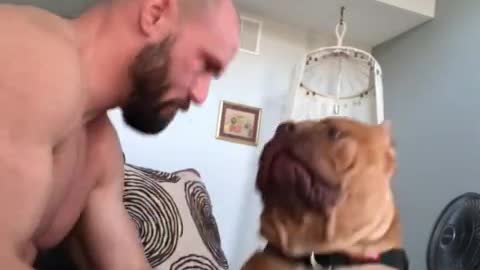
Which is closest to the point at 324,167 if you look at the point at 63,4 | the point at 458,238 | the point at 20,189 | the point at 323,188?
the point at 323,188

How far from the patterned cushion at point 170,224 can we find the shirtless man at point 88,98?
124 millimetres

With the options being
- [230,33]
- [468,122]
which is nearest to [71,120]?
[230,33]

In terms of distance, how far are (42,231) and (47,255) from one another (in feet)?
0.89

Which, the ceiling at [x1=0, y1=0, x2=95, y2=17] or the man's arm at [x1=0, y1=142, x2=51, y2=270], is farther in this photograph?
the ceiling at [x1=0, y1=0, x2=95, y2=17]

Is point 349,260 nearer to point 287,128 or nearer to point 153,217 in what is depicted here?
point 287,128

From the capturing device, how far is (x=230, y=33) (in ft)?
3.73

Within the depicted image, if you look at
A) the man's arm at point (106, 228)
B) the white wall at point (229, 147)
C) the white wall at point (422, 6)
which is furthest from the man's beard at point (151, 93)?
the white wall at point (422, 6)

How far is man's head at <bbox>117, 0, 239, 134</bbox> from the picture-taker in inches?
41.4

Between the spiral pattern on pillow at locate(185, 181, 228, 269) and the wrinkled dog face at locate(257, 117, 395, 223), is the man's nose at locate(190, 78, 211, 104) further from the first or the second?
the spiral pattern on pillow at locate(185, 181, 228, 269)

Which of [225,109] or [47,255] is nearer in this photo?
[47,255]

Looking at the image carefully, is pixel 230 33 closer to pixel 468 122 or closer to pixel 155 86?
pixel 155 86

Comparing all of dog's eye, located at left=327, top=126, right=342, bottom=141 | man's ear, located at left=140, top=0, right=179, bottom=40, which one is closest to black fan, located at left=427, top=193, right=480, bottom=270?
dog's eye, located at left=327, top=126, right=342, bottom=141

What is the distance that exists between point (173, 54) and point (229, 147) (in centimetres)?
133

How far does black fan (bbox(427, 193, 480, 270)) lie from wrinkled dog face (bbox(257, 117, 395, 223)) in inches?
19.1
